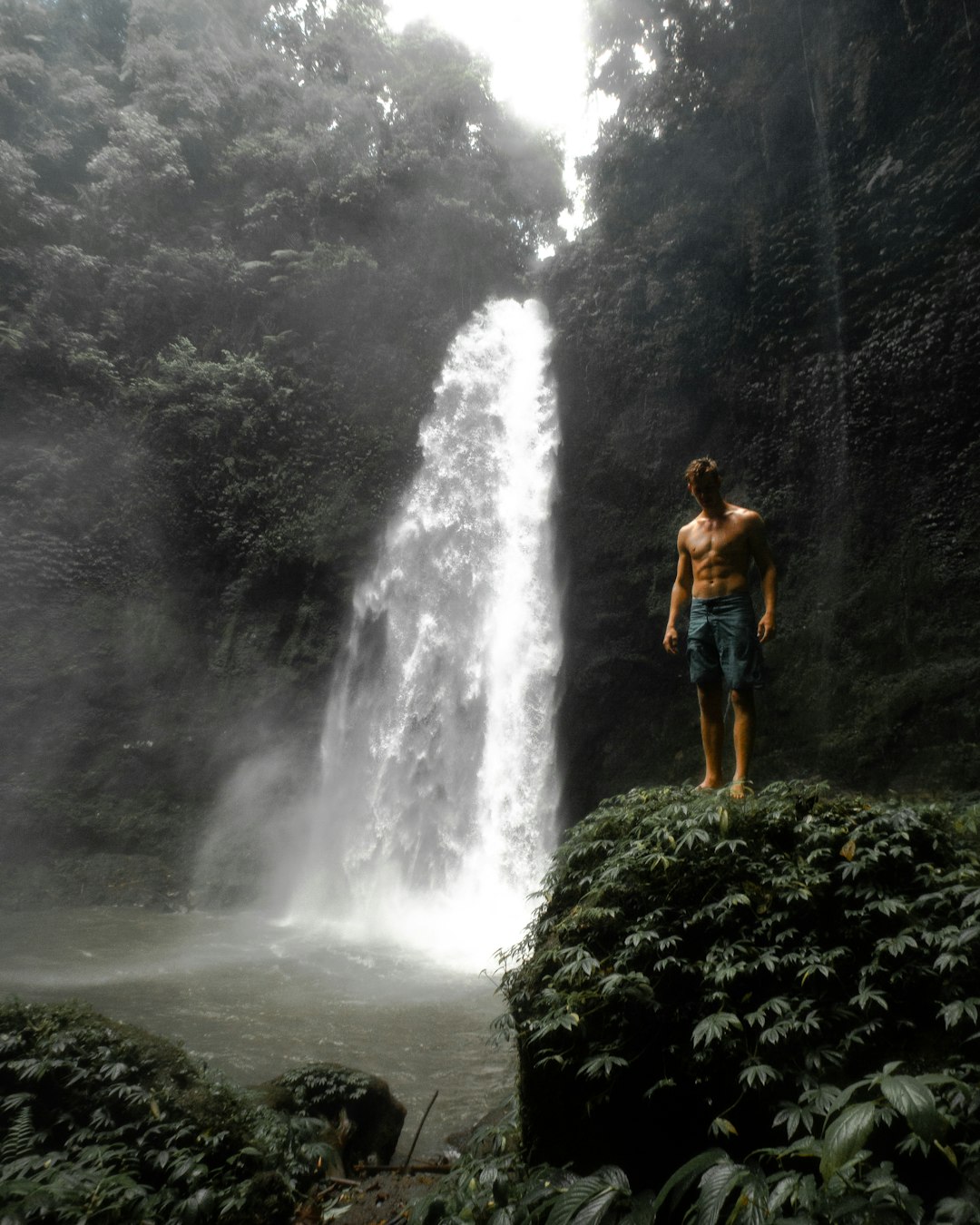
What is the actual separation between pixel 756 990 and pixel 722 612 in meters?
2.63

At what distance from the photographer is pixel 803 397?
374 inches

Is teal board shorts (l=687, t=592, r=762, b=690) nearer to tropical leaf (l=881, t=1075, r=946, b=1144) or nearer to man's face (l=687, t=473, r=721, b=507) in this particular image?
man's face (l=687, t=473, r=721, b=507)

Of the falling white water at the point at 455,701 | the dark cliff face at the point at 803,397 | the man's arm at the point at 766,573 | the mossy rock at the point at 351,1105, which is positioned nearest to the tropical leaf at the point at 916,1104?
the mossy rock at the point at 351,1105

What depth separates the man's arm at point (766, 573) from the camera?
4.77 metres

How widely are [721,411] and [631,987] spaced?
9.14m

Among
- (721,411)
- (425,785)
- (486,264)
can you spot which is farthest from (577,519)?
(486,264)

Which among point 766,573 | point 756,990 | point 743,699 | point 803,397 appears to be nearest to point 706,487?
point 766,573

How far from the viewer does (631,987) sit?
2652 millimetres

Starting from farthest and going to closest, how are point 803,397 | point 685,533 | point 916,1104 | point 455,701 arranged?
point 455,701 → point 803,397 → point 685,533 → point 916,1104

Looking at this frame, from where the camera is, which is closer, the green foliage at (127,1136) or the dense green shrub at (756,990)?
the dense green shrub at (756,990)

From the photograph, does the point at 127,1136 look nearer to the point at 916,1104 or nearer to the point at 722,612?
the point at 916,1104

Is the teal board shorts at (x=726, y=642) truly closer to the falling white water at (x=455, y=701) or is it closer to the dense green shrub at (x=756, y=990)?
the dense green shrub at (x=756, y=990)

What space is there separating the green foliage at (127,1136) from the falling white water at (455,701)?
17.2 ft

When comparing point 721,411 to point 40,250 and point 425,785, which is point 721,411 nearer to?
point 425,785
